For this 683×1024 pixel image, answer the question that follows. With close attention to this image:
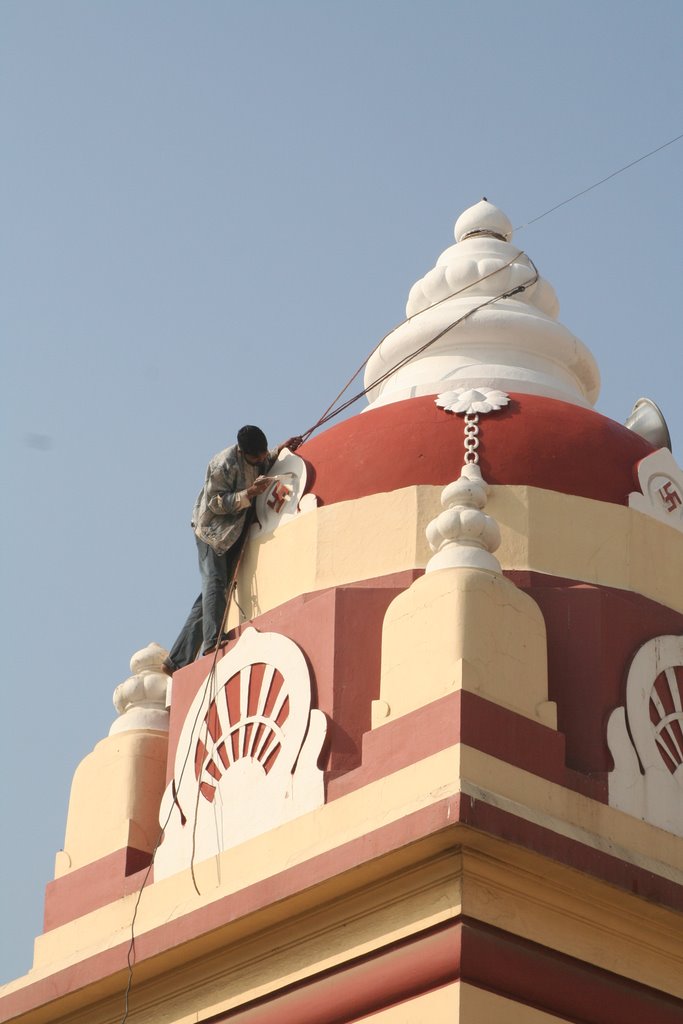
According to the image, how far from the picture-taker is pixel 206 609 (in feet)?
38.3

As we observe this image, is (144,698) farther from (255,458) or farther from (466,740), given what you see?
(466,740)

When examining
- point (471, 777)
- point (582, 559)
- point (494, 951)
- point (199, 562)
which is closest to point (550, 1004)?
point (494, 951)

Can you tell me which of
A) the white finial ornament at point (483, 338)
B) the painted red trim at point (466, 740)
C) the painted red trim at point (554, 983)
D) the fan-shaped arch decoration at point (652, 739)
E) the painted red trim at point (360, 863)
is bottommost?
the painted red trim at point (554, 983)

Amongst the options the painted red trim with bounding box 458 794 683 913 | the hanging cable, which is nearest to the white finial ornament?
the hanging cable

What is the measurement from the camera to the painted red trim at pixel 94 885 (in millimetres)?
11125

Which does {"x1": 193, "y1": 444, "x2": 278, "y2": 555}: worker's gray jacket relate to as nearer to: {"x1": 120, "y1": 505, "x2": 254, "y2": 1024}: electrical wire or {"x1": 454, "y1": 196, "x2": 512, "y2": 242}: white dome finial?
{"x1": 120, "y1": 505, "x2": 254, "y2": 1024}: electrical wire

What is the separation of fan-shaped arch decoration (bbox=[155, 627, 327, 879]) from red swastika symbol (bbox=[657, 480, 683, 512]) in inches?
92.3

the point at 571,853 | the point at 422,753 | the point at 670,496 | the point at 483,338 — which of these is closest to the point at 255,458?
the point at 483,338

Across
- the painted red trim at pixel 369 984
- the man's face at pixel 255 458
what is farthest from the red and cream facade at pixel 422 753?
the man's face at pixel 255 458

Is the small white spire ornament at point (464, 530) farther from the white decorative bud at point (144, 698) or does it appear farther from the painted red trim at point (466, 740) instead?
the white decorative bud at point (144, 698)

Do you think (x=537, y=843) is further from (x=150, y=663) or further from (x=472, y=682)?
(x=150, y=663)

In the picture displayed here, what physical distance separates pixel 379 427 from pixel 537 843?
326 centimetres

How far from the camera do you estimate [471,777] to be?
927cm

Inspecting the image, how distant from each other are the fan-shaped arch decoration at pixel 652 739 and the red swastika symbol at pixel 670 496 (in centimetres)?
103
